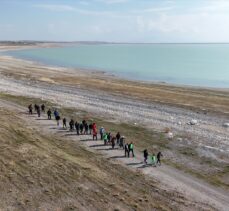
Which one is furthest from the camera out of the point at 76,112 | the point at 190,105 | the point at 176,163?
the point at 190,105

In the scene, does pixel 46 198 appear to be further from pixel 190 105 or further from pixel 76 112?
pixel 190 105

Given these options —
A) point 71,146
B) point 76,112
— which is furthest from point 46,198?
point 76,112

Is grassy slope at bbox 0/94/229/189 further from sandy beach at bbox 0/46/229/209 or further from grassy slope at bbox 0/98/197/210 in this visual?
grassy slope at bbox 0/98/197/210

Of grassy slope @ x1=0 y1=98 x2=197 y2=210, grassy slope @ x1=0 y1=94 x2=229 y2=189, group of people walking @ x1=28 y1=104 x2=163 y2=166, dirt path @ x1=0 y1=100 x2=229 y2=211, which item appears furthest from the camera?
group of people walking @ x1=28 y1=104 x2=163 y2=166

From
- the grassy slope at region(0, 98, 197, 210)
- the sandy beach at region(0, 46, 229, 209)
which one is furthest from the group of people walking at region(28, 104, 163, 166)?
the grassy slope at region(0, 98, 197, 210)

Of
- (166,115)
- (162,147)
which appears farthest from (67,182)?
(166,115)

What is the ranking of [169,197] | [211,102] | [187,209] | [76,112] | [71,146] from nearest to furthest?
[187,209] → [169,197] → [71,146] → [76,112] → [211,102]
